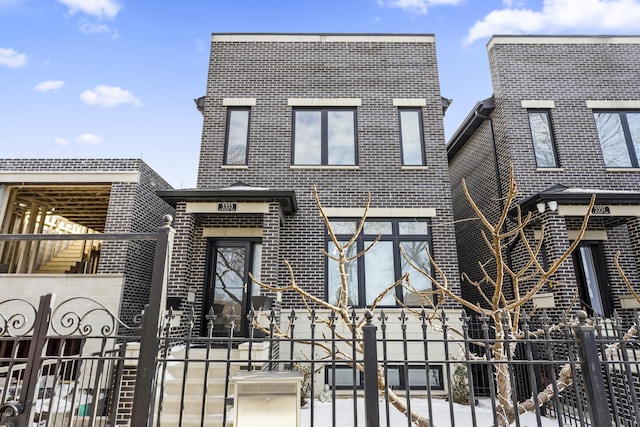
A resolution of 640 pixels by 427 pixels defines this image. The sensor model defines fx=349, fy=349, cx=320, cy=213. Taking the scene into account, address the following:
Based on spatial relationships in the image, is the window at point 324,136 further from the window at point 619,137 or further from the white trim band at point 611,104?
the window at point 619,137

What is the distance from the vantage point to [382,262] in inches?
383

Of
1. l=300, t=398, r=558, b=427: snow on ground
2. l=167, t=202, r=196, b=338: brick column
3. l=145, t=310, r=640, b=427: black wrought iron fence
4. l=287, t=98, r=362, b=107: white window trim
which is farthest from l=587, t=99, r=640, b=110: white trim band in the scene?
l=167, t=202, r=196, b=338: brick column

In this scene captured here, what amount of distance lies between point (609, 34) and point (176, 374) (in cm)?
1573

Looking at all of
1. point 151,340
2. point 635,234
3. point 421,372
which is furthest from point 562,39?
point 151,340

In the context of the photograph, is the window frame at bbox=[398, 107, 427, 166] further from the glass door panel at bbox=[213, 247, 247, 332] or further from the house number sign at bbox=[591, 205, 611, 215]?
the glass door panel at bbox=[213, 247, 247, 332]

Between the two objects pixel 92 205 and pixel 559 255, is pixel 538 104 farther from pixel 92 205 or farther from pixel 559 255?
pixel 92 205

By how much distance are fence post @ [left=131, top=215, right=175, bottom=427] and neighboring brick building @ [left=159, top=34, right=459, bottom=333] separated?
5.04m

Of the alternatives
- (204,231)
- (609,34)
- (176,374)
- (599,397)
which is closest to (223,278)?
(204,231)

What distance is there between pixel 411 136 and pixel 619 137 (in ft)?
20.5

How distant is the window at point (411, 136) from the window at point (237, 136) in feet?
15.8

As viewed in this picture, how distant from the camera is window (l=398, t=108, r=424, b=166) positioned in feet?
34.8

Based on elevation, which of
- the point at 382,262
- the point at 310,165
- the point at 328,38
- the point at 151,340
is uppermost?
the point at 328,38

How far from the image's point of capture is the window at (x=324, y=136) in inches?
419

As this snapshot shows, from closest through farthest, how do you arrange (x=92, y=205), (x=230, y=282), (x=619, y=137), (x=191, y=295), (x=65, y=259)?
(x=191, y=295), (x=230, y=282), (x=619, y=137), (x=92, y=205), (x=65, y=259)
